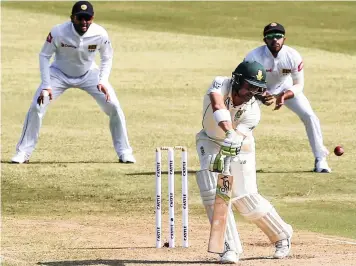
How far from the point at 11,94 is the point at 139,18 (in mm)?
12818

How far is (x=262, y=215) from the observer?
1158 centimetres

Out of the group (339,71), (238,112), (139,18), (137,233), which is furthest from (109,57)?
(139,18)

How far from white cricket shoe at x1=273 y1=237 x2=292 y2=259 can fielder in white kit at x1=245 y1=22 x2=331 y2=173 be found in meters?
4.53

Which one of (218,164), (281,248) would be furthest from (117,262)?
(281,248)

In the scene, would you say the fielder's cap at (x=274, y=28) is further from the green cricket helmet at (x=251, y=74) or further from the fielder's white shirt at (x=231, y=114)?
the green cricket helmet at (x=251, y=74)

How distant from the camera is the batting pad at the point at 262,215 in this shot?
11539mm

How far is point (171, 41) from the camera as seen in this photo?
32969mm

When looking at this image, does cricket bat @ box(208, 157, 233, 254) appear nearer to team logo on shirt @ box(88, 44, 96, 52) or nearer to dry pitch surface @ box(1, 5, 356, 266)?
dry pitch surface @ box(1, 5, 356, 266)

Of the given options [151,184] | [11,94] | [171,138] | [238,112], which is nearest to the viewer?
[238,112]

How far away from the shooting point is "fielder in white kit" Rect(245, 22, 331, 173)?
54.5ft

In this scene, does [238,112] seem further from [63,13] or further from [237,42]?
[63,13]

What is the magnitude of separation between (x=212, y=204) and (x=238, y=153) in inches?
24.2

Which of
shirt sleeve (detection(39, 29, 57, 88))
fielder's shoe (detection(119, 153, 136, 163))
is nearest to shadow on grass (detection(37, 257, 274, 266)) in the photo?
shirt sleeve (detection(39, 29, 57, 88))

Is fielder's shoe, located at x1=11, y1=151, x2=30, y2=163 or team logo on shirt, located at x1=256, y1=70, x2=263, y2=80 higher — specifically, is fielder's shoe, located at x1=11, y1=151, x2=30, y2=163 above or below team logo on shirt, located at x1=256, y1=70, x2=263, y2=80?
below
